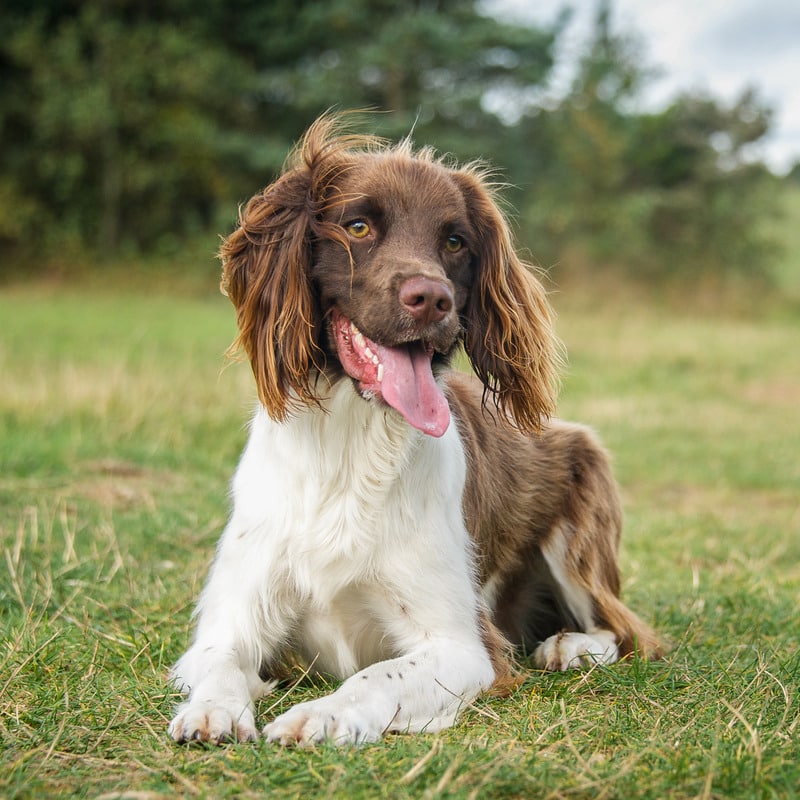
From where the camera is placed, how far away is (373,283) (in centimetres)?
284

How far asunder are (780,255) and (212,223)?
14.6 metres

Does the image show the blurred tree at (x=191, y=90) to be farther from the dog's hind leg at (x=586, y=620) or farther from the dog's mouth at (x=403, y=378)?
the dog's mouth at (x=403, y=378)

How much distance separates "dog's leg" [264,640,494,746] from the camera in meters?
2.54

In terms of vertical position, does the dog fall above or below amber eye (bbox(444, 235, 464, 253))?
below

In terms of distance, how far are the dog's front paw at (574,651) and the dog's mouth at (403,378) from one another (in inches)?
39.5

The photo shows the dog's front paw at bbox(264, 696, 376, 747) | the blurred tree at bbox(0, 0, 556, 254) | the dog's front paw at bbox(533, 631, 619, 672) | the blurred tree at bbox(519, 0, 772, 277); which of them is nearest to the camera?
the dog's front paw at bbox(264, 696, 376, 747)

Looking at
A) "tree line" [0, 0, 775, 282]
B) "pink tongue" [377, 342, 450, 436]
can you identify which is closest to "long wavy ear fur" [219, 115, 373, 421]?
"pink tongue" [377, 342, 450, 436]

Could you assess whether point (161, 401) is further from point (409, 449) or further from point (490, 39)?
point (490, 39)

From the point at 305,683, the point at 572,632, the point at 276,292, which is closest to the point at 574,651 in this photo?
the point at 572,632

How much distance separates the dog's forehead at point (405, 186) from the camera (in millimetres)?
3012

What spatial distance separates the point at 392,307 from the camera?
2775 millimetres

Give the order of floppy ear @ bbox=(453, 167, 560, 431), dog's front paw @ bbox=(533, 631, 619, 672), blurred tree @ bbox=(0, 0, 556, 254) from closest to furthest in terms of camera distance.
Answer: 1. floppy ear @ bbox=(453, 167, 560, 431)
2. dog's front paw @ bbox=(533, 631, 619, 672)
3. blurred tree @ bbox=(0, 0, 556, 254)

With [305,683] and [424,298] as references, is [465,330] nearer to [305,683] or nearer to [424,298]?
[424,298]

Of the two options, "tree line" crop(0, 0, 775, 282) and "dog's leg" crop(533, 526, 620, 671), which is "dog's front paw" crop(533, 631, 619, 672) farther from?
"tree line" crop(0, 0, 775, 282)
